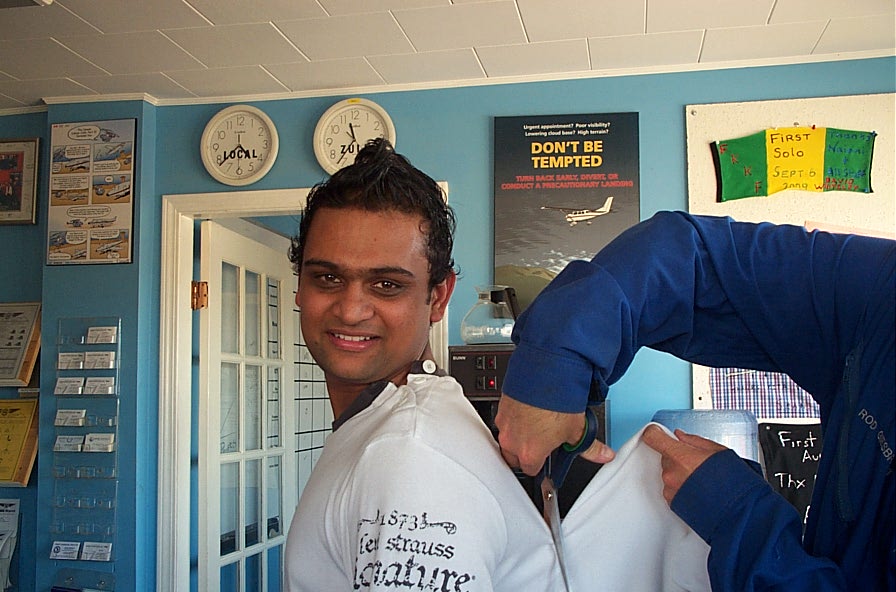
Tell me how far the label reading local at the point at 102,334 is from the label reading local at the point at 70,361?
0.08 metres

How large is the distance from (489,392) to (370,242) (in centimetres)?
187

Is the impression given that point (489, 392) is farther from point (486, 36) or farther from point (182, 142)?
point (182, 142)

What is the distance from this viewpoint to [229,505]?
367 cm

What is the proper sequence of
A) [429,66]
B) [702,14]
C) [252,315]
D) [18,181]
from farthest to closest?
[252,315] < [18,181] < [429,66] < [702,14]

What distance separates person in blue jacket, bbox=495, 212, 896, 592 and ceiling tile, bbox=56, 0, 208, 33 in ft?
7.93

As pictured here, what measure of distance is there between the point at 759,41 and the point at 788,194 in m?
0.60

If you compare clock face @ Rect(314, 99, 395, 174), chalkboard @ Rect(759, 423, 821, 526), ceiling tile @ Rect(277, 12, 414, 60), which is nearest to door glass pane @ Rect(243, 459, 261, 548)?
clock face @ Rect(314, 99, 395, 174)

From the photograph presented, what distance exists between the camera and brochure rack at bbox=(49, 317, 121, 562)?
3457 millimetres

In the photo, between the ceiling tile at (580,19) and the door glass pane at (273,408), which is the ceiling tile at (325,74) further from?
the door glass pane at (273,408)

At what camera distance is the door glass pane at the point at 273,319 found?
4020 millimetres

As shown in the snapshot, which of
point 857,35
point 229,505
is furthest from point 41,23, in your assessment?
point 857,35

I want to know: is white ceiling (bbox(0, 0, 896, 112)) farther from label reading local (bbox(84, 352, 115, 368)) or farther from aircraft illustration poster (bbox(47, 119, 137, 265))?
label reading local (bbox(84, 352, 115, 368))

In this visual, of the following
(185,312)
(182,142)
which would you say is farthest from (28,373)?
(182,142)

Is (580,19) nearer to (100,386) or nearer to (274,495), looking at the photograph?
(100,386)
